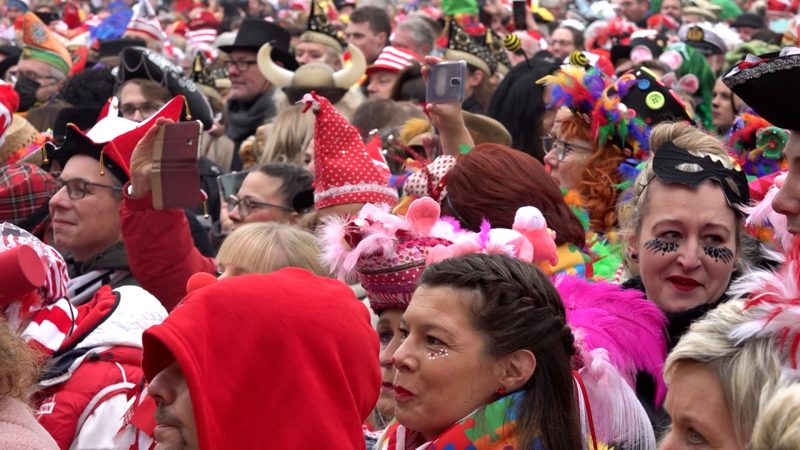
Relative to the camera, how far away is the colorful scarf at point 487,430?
10.2 ft

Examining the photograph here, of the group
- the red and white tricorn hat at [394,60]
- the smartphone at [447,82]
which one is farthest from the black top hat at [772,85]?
the red and white tricorn hat at [394,60]

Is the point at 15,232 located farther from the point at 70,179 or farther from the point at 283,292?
the point at 283,292

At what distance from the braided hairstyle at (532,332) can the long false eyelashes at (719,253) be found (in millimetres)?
1073

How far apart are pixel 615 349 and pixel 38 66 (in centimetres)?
779

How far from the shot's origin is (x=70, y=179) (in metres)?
5.37

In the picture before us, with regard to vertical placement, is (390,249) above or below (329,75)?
above

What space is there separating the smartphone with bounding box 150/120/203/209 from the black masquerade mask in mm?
1595

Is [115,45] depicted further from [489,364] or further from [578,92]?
[489,364]

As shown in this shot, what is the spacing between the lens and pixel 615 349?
149 inches

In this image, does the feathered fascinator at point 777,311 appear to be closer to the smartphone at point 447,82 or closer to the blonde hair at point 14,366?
the blonde hair at point 14,366

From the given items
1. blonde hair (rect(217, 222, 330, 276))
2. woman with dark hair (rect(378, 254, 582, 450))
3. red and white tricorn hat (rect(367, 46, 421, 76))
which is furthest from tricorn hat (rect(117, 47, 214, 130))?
woman with dark hair (rect(378, 254, 582, 450))

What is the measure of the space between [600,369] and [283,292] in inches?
33.2

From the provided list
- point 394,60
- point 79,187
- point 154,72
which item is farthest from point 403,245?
point 394,60

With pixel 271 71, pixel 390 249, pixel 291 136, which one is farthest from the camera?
pixel 271 71
